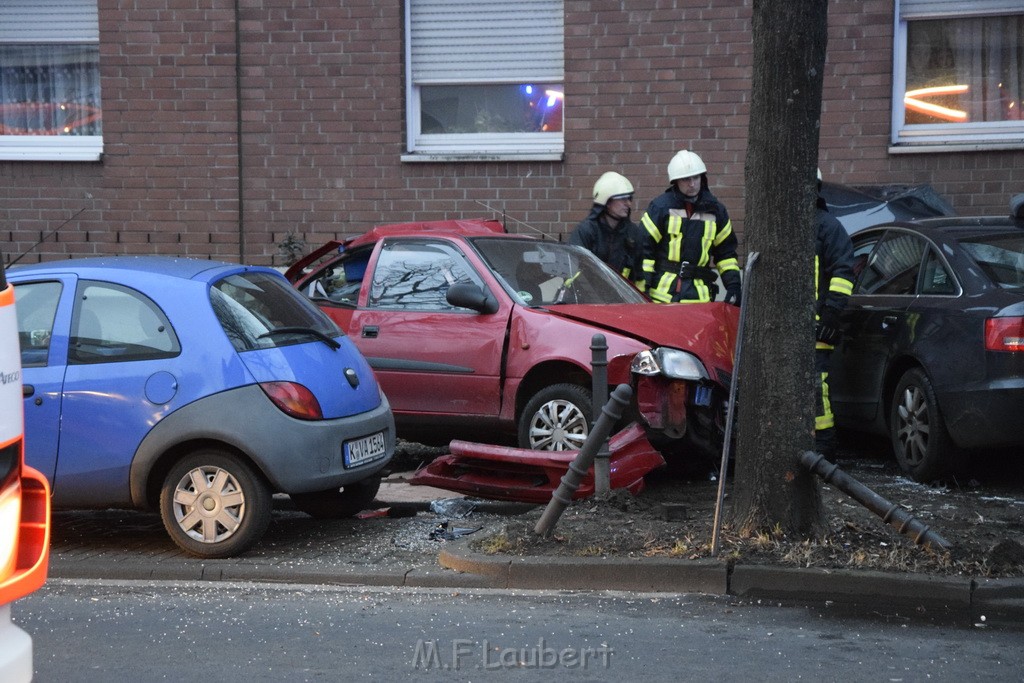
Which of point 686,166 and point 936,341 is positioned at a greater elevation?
point 686,166

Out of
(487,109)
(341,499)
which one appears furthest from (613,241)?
(341,499)

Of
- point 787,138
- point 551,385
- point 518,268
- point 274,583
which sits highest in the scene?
point 787,138

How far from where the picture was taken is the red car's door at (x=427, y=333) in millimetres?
8125

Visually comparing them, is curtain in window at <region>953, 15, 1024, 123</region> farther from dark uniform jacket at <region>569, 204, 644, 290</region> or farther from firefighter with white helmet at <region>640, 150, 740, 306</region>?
firefighter with white helmet at <region>640, 150, 740, 306</region>

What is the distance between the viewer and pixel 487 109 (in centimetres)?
1262

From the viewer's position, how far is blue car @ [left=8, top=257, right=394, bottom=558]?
621cm

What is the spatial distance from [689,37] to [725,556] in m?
7.28

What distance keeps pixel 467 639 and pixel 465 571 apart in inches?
37.7

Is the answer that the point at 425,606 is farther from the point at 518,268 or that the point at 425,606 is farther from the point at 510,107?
the point at 510,107

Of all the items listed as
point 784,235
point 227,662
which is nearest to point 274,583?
point 227,662

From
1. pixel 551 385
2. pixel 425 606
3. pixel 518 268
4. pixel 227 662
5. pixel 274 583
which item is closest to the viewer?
pixel 227 662

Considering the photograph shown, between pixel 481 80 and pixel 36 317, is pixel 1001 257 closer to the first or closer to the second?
pixel 36 317

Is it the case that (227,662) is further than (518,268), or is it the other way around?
(518,268)

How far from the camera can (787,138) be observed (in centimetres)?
607
